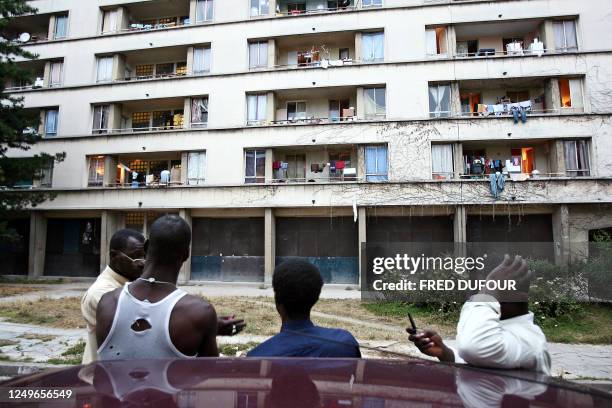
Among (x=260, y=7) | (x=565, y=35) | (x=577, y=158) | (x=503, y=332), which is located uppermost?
(x=260, y=7)

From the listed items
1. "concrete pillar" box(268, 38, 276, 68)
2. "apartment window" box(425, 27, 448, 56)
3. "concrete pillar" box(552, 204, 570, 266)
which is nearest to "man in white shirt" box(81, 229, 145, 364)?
"concrete pillar" box(552, 204, 570, 266)

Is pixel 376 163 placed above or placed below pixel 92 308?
above

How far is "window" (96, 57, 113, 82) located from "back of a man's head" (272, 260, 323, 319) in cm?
2458

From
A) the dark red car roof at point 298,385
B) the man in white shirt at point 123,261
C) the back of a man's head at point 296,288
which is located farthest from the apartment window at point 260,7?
the dark red car roof at point 298,385

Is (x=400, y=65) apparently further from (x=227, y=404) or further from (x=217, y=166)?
(x=227, y=404)

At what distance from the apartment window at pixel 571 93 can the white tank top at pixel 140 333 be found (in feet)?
70.3

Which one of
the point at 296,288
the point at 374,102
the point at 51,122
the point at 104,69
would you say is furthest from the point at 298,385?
the point at 51,122

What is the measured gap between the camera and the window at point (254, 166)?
19.9 metres

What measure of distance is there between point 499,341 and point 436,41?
21.0m

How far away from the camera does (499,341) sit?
1748 mm

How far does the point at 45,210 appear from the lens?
21.7 m

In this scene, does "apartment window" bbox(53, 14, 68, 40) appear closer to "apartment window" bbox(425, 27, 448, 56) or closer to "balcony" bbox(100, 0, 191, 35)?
"balcony" bbox(100, 0, 191, 35)

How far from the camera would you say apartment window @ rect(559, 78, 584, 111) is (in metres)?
18.0

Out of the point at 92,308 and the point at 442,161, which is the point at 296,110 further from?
the point at 92,308
